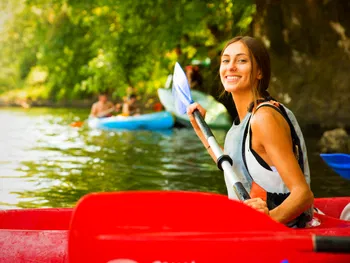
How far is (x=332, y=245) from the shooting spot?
2586 millimetres

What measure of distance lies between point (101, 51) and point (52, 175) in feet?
34.6

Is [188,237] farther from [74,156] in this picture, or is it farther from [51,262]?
[74,156]

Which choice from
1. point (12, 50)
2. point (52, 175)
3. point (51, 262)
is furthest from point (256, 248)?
point (12, 50)

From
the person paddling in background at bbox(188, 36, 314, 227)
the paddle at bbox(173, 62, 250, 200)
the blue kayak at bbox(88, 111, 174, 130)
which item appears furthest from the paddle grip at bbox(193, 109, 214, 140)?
the blue kayak at bbox(88, 111, 174, 130)

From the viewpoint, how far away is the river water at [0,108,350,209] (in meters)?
7.30

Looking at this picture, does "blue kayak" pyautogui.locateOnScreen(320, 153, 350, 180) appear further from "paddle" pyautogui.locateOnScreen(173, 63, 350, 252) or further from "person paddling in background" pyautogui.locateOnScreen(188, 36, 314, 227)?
"person paddling in background" pyautogui.locateOnScreen(188, 36, 314, 227)

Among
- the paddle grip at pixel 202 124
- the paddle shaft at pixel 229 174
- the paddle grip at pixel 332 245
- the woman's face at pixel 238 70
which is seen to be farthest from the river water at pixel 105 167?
the paddle grip at pixel 332 245

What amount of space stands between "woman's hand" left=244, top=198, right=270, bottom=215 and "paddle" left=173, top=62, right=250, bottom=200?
0.06m

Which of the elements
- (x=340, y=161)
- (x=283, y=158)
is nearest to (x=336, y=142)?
(x=340, y=161)

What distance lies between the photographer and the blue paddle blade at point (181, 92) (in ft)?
13.2

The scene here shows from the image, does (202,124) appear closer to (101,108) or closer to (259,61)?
(259,61)

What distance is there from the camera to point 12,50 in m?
42.7

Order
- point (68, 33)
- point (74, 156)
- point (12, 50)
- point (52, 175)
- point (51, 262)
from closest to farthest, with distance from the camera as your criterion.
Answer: point (51, 262), point (52, 175), point (74, 156), point (68, 33), point (12, 50)

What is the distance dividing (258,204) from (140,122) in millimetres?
12600
